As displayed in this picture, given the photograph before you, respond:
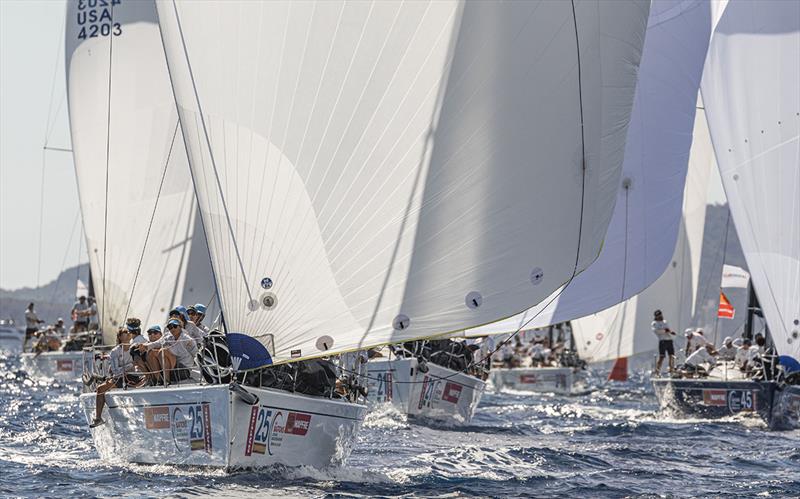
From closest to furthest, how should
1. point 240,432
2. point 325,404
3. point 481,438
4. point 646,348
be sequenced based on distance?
point 240,432
point 325,404
point 481,438
point 646,348

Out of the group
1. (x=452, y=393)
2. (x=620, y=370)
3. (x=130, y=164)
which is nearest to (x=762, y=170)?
(x=452, y=393)

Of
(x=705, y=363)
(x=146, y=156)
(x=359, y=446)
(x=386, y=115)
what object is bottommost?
(x=359, y=446)

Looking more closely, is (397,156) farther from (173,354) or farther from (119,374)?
(119,374)

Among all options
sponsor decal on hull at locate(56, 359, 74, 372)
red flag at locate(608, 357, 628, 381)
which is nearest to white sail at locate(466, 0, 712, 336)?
sponsor decal on hull at locate(56, 359, 74, 372)

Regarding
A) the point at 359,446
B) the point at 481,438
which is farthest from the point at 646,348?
the point at 359,446

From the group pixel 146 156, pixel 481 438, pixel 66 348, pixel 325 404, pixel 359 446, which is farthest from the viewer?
pixel 66 348

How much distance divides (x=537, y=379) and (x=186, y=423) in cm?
2694

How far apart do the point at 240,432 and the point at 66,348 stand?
24.3 meters

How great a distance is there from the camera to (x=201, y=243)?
2656 centimetres

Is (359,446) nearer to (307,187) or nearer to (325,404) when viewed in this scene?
(325,404)

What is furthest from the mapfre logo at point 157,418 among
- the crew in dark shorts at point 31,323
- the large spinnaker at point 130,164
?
the crew in dark shorts at point 31,323

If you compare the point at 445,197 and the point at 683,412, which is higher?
the point at 445,197

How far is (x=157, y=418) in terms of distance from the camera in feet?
43.6

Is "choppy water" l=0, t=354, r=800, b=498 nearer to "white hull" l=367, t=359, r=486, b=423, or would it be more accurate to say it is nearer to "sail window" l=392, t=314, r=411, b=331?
"white hull" l=367, t=359, r=486, b=423
